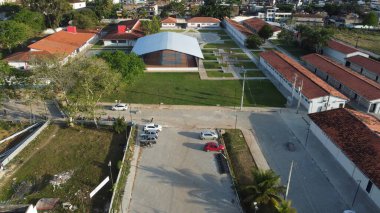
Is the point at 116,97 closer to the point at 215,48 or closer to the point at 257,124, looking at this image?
the point at 257,124

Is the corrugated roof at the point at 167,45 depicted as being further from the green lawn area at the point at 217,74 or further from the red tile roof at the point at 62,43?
the red tile roof at the point at 62,43

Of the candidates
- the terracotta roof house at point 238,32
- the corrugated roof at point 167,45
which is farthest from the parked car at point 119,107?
the terracotta roof house at point 238,32

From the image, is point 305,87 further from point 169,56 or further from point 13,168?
point 13,168

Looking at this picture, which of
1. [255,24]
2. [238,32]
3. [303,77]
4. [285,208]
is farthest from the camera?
[255,24]

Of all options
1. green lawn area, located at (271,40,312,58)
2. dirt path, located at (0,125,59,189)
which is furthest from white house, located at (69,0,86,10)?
dirt path, located at (0,125,59,189)

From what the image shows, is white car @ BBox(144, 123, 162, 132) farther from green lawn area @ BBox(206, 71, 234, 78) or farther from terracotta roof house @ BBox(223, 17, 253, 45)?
terracotta roof house @ BBox(223, 17, 253, 45)

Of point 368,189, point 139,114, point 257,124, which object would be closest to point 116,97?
point 139,114

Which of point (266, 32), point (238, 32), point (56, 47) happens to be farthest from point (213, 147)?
point (238, 32)
